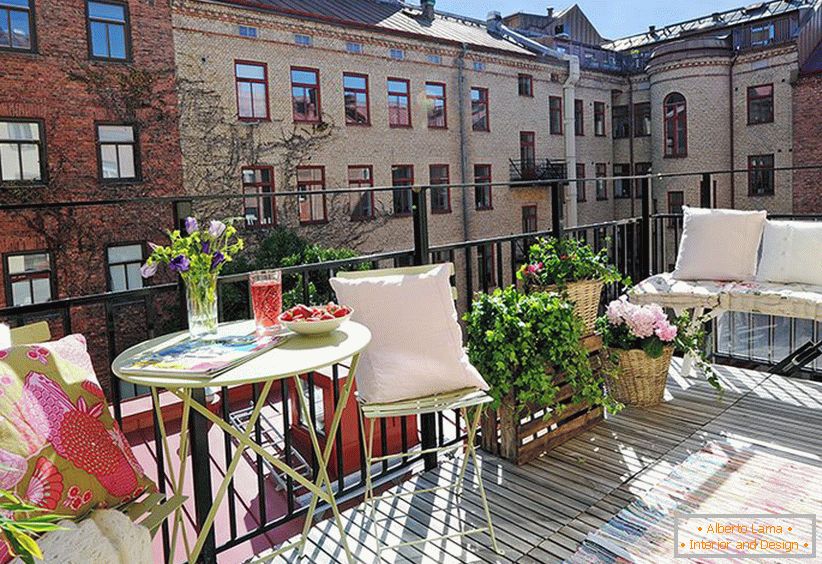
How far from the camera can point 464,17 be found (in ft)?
60.1

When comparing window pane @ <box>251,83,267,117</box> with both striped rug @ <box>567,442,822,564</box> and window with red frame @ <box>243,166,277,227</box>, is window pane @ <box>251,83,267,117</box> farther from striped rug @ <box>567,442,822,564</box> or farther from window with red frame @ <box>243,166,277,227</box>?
striped rug @ <box>567,442,822,564</box>

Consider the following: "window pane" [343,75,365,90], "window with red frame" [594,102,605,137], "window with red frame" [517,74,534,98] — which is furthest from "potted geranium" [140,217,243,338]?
"window with red frame" [594,102,605,137]

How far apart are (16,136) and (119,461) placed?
425 inches

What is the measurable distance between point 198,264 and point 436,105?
1445 cm

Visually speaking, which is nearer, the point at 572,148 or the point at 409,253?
the point at 409,253

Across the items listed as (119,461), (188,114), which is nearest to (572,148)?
(188,114)

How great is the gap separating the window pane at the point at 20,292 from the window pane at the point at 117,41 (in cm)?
419

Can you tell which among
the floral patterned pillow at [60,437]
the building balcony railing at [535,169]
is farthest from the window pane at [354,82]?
the floral patterned pillow at [60,437]

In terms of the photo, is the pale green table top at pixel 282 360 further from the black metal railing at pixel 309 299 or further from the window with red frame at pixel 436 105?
the window with red frame at pixel 436 105

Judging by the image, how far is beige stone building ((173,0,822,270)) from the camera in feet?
41.7

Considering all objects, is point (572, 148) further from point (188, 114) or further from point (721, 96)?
A: point (188, 114)

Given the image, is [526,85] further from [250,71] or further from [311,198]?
[250,71]

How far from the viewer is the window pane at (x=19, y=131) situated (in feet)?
33.8

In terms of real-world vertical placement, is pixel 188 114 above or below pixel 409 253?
above
